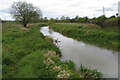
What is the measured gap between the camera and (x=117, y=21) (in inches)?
1558

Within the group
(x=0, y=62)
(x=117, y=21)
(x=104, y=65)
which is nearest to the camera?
(x=0, y=62)

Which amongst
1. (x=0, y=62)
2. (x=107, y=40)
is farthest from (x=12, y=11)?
(x=0, y=62)

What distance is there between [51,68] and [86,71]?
2505 mm

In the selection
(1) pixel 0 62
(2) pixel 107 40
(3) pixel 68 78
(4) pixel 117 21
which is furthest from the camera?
(4) pixel 117 21

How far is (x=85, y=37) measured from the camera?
96.7 feet

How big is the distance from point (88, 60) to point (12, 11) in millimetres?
41714

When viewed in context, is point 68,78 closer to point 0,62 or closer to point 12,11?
point 0,62

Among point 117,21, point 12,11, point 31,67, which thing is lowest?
point 31,67

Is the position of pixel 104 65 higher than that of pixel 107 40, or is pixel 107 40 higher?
pixel 107 40

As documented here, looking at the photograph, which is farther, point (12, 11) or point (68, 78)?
point (12, 11)

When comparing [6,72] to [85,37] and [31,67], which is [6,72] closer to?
[31,67]

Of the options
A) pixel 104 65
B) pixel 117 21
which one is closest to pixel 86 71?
pixel 104 65

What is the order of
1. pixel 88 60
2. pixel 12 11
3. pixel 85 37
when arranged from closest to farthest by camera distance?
pixel 88 60, pixel 85 37, pixel 12 11

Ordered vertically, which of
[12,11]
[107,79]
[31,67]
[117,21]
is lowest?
[107,79]
